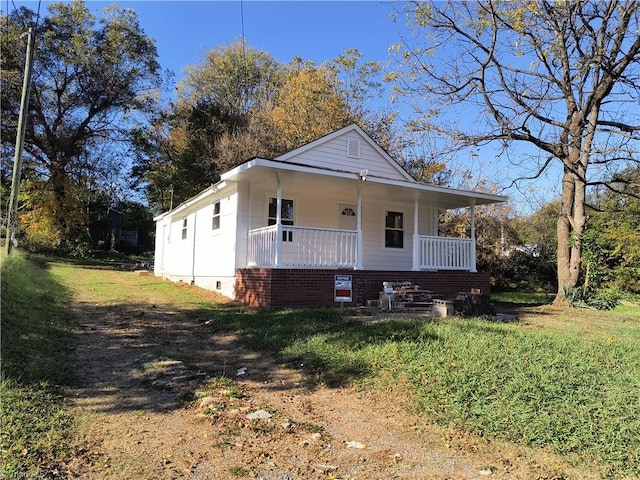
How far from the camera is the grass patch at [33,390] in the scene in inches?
124

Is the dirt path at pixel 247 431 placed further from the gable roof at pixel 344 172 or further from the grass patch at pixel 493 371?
the gable roof at pixel 344 172

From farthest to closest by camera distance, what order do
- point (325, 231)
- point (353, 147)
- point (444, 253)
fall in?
point (353, 147)
point (444, 253)
point (325, 231)

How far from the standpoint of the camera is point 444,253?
13031 millimetres

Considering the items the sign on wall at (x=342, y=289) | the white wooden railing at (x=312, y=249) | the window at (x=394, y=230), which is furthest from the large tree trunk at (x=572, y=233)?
Answer: the sign on wall at (x=342, y=289)

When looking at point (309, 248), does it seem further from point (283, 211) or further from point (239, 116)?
point (239, 116)

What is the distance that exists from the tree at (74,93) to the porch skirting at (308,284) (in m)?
23.1

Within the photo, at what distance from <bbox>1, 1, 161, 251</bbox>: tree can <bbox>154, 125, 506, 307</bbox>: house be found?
18.0 m

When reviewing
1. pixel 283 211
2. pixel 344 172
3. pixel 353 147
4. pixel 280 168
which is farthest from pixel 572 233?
pixel 280 168

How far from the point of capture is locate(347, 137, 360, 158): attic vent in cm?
1377

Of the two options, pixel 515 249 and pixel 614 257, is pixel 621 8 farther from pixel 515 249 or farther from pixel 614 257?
pixel 515 249

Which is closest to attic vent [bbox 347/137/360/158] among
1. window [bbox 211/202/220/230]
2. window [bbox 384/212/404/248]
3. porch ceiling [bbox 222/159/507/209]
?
porch ceiling [bbox 222/159/507/209]

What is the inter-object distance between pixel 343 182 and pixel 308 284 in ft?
9.21

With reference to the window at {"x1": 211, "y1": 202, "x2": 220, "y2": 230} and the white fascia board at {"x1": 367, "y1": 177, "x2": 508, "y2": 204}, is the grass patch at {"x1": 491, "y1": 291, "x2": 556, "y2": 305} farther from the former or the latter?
the window at {"x1": 211, "y1": 202, "x2": 220, "y2": 230}

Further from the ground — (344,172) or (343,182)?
(344,172)
